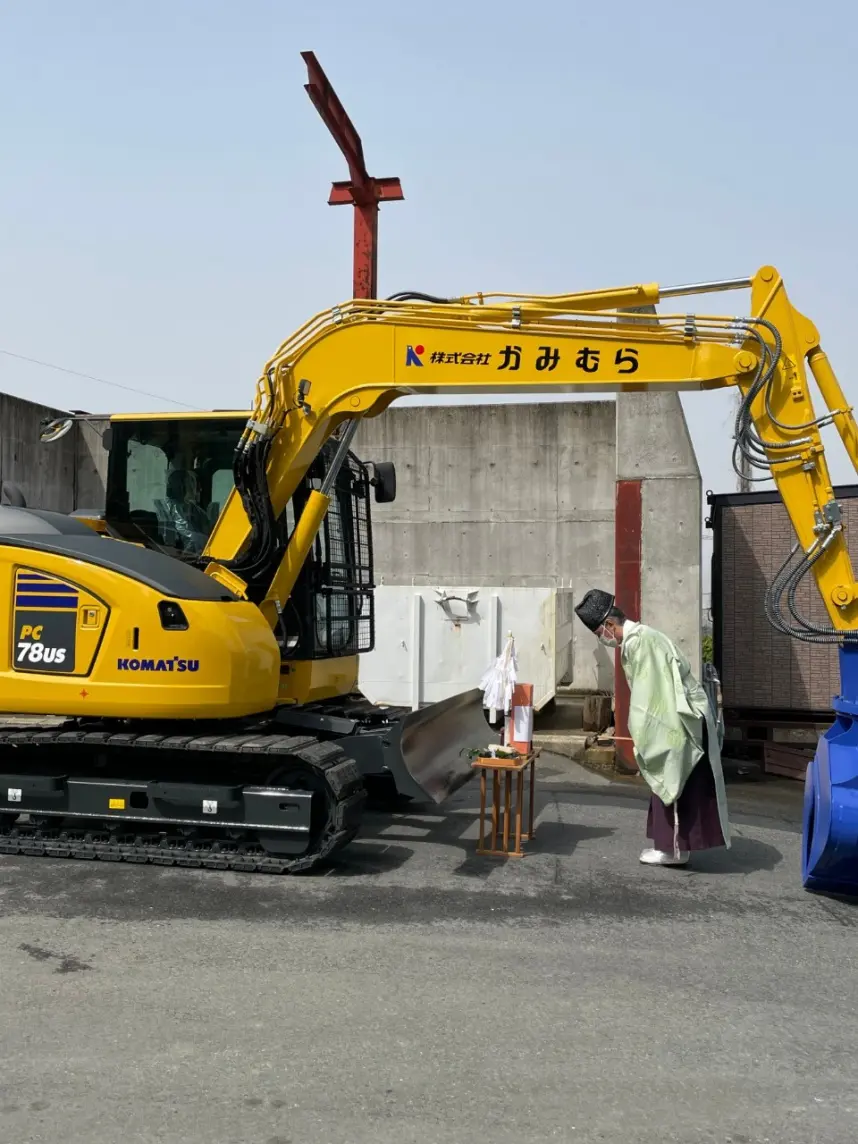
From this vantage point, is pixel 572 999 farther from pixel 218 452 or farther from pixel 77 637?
pixel 218 452

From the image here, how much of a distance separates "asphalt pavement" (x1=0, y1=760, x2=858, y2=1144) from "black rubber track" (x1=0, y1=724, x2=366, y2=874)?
131 mm

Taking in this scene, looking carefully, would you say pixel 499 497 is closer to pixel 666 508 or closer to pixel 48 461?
pixel 666 508

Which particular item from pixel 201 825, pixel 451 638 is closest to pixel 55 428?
pixel 201 825

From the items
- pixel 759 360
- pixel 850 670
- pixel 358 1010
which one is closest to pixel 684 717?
pixel 850 670

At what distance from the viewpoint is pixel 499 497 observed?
14.4 m

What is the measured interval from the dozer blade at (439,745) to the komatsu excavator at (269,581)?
0.07ft

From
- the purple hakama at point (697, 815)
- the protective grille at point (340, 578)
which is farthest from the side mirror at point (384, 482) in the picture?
the purple hakama at point (697, 815)

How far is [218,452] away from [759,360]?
11.3 feet

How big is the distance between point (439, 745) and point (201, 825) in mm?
1656

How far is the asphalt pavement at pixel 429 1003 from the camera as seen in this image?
Result: 11.1ft

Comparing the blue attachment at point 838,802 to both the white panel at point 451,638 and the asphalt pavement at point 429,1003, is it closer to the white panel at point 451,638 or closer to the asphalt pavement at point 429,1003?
the asphalt pavement at point 429,1003

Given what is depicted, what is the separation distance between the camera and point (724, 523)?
10.7m

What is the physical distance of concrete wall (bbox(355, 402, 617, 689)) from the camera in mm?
14133

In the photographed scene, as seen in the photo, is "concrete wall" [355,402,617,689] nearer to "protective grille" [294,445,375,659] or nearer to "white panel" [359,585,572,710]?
"white panel" [359,585,572,710]
